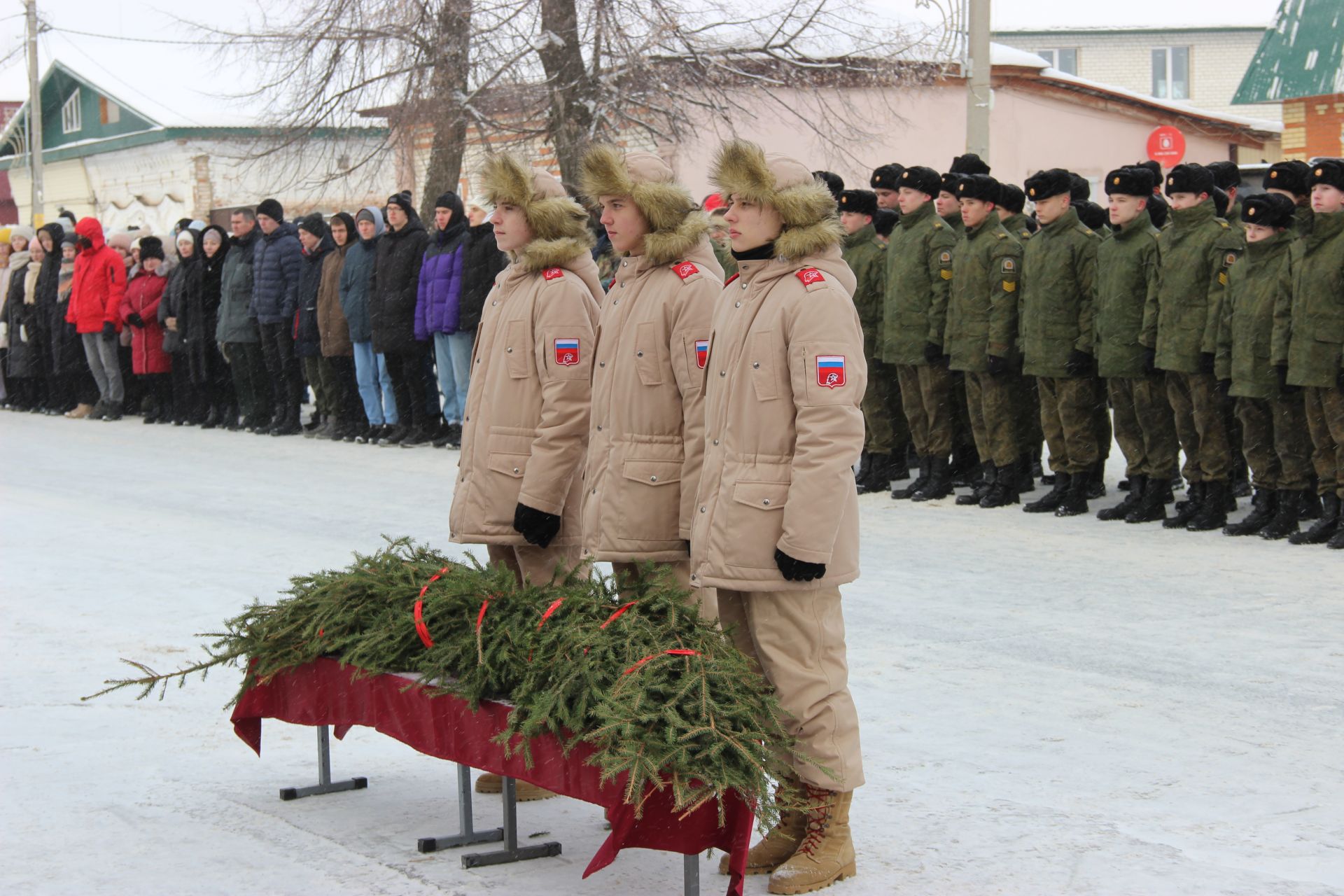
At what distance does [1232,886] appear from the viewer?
4457 mm

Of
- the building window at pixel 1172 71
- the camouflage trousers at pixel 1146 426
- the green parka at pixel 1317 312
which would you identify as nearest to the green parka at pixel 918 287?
the camouflage trousers at pixel 1146 426

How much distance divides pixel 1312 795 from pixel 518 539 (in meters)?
2.66

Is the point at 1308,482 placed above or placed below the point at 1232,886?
above

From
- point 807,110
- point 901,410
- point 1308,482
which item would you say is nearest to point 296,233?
point 901,410

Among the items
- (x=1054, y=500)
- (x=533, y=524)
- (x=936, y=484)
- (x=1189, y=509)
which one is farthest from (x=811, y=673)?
(x=936, y=484)

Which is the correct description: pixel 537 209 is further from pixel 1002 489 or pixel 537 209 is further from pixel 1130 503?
pixel 1002 489

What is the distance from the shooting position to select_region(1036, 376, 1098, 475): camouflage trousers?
1113 centimetres

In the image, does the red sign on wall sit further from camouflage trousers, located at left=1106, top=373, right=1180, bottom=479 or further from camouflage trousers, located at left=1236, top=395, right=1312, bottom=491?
camouflage trousers, located at left=1236, top=395, right=1312, bottom=491

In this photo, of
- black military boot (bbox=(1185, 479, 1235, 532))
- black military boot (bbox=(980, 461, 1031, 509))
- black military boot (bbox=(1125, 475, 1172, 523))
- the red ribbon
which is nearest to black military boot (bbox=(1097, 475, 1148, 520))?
black military boot (bbox=(1125, 475, 1172, 523))

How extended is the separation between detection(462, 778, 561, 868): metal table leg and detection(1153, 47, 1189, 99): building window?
56.8 meters

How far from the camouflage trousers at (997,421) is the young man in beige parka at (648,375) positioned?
6.51 m

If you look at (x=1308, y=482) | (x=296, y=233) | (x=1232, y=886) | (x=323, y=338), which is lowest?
(x=1232, y=886)

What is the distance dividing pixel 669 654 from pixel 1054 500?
7352 mm

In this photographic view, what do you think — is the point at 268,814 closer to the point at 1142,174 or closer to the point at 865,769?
the point at 865,769
